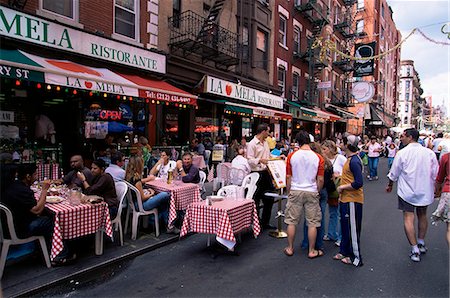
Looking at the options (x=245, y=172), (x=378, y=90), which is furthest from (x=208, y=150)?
(x=378, y=90)

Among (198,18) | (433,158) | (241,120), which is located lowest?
(433,158)

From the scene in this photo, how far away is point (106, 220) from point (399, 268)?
13.6ft

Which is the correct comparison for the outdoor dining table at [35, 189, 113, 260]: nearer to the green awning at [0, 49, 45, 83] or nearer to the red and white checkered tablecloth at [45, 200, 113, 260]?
the red and white checkered tablecloth at [45, 200, 113, 260]

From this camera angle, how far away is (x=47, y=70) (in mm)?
5961

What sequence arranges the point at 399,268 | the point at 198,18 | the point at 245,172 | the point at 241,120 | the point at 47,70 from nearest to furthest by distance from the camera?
the point at 399,268
the point at 47,70
the point at 245,172
the point at 198,18
the point at 241,120

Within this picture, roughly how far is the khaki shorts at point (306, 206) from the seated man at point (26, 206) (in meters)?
3.29

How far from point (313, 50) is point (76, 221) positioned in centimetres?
1981

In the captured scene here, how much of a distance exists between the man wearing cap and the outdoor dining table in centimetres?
336

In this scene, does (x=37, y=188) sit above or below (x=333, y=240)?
above

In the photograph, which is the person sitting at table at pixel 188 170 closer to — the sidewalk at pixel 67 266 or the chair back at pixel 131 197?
the chair back at pixel 131 197

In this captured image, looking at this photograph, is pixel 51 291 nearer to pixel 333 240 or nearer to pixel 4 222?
pixel 4 222

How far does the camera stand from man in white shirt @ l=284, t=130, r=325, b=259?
431cm

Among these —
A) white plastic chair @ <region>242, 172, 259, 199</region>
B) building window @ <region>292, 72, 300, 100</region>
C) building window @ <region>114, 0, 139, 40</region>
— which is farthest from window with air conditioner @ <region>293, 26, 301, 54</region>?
white plastic chair @ <region>242, 172, 259, 199</region>

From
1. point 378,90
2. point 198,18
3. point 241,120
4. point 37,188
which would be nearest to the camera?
point 37,188
